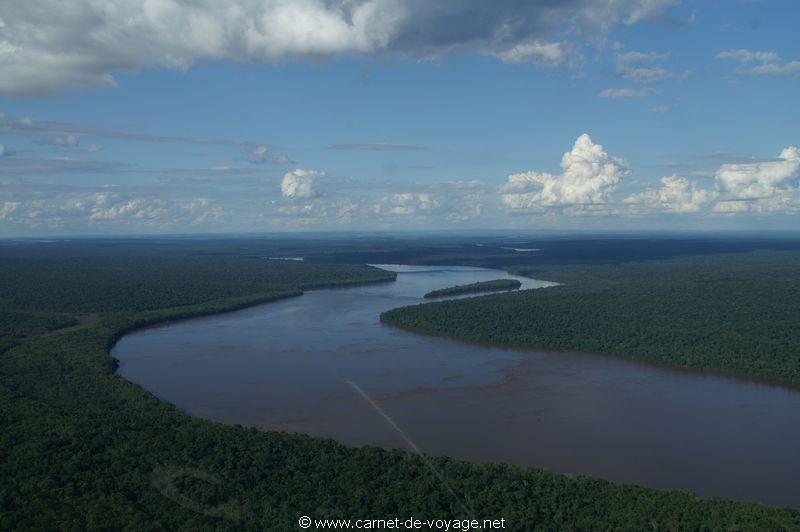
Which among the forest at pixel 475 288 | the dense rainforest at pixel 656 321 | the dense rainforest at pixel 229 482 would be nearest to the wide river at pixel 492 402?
the dense rainforest at pixel 656 321

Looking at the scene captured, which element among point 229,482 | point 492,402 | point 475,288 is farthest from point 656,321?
point 229,482

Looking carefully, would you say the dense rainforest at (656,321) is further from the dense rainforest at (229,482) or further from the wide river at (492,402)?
the dense rainforest at (229,482)

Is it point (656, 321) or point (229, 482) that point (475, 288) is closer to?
point (656, 321)

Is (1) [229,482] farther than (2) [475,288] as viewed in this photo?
No

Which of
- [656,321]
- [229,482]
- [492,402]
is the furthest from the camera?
[656,321]

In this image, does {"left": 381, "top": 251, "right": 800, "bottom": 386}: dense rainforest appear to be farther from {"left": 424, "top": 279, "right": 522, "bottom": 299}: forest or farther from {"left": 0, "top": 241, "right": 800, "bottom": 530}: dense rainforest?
{"left": 0, "top": 241, "right": 800, "bottom": 530}: dense rainforest

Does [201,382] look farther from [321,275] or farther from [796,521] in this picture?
[321,275]
